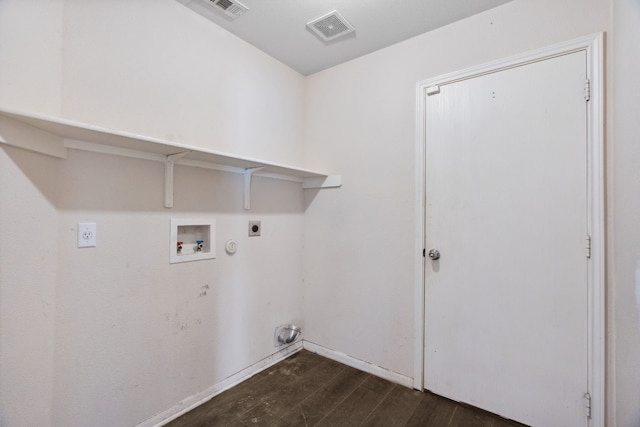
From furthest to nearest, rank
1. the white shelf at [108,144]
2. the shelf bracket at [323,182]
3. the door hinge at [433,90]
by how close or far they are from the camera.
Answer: the shelf bracket at [323,182]
the door hinge at [433,90]
the white shelf at [108,144]

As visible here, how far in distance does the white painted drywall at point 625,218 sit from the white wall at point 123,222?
6.62ft

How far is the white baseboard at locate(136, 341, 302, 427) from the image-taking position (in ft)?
5.24

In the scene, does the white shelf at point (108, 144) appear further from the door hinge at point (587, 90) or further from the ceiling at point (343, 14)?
the door hinge at point (587, 90)

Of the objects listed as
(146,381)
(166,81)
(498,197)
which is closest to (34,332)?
(146,381)

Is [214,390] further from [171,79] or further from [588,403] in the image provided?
[588,403]

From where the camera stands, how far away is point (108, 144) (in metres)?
1.40

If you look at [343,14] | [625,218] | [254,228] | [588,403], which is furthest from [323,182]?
[588,403]

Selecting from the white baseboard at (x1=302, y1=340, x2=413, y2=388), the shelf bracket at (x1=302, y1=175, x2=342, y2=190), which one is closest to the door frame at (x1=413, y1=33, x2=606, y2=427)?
the white baseboard at (x1=302, y1=340, x2=413, y2=388)

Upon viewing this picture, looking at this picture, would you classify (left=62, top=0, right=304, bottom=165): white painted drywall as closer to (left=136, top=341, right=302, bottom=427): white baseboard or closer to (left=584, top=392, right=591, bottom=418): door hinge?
(left=136, top=341, right=302, bottom=427): white baseboard

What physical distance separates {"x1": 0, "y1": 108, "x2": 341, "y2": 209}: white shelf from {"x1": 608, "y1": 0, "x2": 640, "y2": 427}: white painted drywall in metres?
1.77

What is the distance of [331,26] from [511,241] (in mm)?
1763

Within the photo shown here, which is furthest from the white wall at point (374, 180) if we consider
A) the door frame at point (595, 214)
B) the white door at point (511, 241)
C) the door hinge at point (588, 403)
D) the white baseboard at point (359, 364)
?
the door hinge at point (588, 403)

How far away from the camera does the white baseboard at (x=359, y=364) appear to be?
6.59 ft

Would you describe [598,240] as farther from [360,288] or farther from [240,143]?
[240,143]
